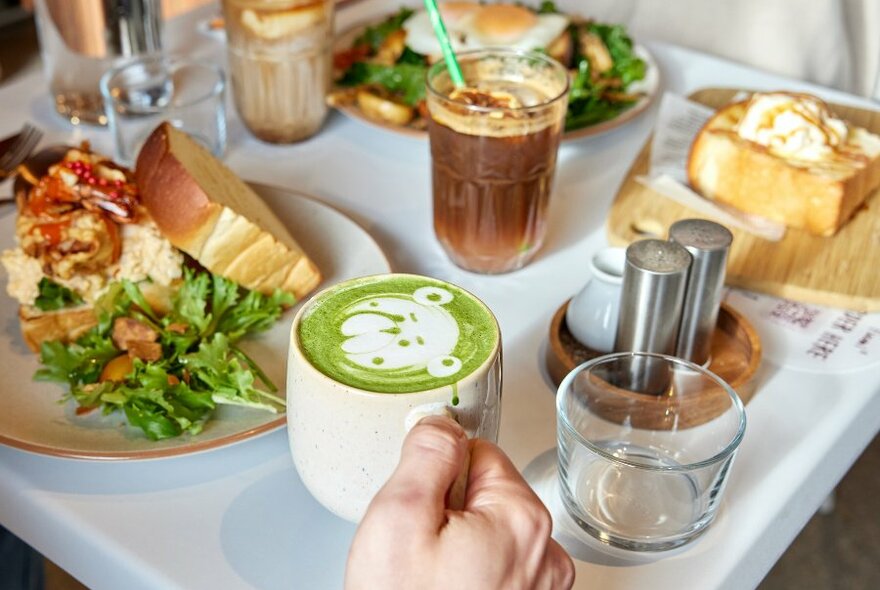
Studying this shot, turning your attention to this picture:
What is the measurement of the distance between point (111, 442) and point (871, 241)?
90cm

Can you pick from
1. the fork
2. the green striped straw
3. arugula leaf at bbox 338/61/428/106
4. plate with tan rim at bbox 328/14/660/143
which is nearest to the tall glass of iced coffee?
the green striped straw

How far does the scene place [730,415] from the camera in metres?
0.86

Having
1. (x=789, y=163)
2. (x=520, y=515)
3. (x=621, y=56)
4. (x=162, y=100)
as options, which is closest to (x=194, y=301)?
(x=520, y=515)

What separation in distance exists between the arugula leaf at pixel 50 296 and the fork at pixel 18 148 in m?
0.38

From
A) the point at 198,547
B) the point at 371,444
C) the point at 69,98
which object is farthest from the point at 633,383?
the point at 69,98

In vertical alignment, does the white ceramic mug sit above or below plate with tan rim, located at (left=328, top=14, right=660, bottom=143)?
above

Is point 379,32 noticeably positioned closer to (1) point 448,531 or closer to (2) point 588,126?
(2) point 588,126

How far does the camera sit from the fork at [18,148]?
1.35m

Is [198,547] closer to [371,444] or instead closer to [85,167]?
[371,444]

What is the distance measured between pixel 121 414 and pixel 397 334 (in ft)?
1.06

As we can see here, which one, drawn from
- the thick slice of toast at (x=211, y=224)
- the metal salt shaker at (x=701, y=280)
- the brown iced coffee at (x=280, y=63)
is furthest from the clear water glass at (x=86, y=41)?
the metal salt shaker at (x=701, y=280)

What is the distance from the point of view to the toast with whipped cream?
1217 millimetres

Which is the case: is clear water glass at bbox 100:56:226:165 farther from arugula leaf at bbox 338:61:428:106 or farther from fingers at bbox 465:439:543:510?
fingers at bbox 465:439:543:510

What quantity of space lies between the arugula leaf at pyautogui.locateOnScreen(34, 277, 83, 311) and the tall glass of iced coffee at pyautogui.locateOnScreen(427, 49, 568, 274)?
43cm
